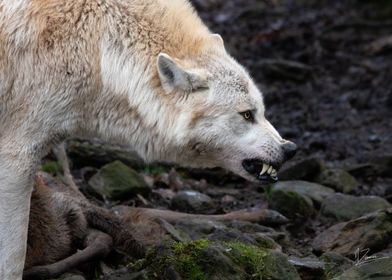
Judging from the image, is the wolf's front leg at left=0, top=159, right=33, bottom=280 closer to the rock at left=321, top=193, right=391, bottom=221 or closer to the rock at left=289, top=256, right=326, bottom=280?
the rock at left=289, top=256, right=326, bottom=280

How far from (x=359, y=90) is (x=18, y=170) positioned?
8492 millimetres

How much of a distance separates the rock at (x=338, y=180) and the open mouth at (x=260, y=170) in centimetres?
326

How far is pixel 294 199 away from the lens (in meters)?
9.81

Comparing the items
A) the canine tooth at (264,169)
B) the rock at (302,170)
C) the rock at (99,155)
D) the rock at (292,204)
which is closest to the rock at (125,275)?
the canine tooth at (264,169)

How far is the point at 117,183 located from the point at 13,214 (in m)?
2.84

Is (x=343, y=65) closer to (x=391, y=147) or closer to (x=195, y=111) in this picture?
(x=391, y=147)

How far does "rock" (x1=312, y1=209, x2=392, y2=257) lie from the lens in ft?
27.7

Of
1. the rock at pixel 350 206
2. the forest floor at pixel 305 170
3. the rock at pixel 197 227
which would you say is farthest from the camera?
the rock at pixel 350 206

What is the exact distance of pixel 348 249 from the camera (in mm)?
8492

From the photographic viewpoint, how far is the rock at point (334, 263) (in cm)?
762

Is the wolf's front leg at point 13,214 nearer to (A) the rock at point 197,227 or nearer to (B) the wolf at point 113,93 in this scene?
(B) the wolf at point 113,93

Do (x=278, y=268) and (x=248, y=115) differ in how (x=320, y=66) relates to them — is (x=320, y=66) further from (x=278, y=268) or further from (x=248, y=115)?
(x=278, y=268)

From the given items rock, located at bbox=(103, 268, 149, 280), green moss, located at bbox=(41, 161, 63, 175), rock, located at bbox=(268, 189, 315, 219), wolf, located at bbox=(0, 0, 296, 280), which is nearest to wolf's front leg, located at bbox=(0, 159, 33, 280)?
wolf, located at bbox=(0, 0, 296, 280)

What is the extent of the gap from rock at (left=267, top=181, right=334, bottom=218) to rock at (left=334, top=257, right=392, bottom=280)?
2.77 meters
